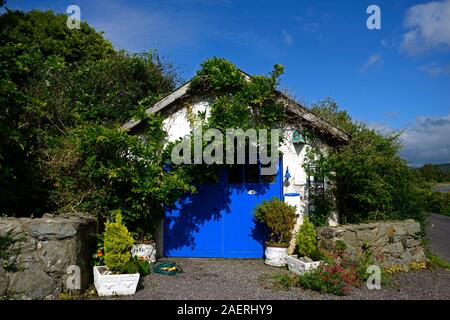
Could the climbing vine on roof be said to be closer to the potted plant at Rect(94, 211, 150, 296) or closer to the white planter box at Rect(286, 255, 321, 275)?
the white planter box at Rect(286, 255, 321, 275)

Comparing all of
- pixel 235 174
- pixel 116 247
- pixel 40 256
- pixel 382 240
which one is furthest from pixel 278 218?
pixel 40 256

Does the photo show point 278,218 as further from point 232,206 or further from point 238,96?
point 238,96

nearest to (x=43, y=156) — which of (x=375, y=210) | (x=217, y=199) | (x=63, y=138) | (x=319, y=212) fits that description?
(x=63, y=138)

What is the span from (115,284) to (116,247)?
0.58 metres

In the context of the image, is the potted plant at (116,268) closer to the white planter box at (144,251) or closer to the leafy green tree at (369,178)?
the white planter box at (144,251)

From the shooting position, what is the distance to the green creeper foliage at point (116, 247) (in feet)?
19.7

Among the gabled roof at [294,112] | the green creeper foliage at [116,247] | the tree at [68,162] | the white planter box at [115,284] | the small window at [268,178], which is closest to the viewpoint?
the white planter box at [115,284]

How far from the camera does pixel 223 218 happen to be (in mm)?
8641

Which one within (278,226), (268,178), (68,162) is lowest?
(278,226)

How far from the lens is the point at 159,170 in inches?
320

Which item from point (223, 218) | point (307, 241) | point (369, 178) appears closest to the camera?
point (307, 241)

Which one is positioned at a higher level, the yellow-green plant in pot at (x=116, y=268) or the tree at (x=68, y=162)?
the tree at (x=68, y=162)

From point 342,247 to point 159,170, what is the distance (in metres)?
4.22

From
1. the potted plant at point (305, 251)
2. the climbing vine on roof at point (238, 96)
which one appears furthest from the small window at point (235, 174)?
the potted plant at point (305, 251)
